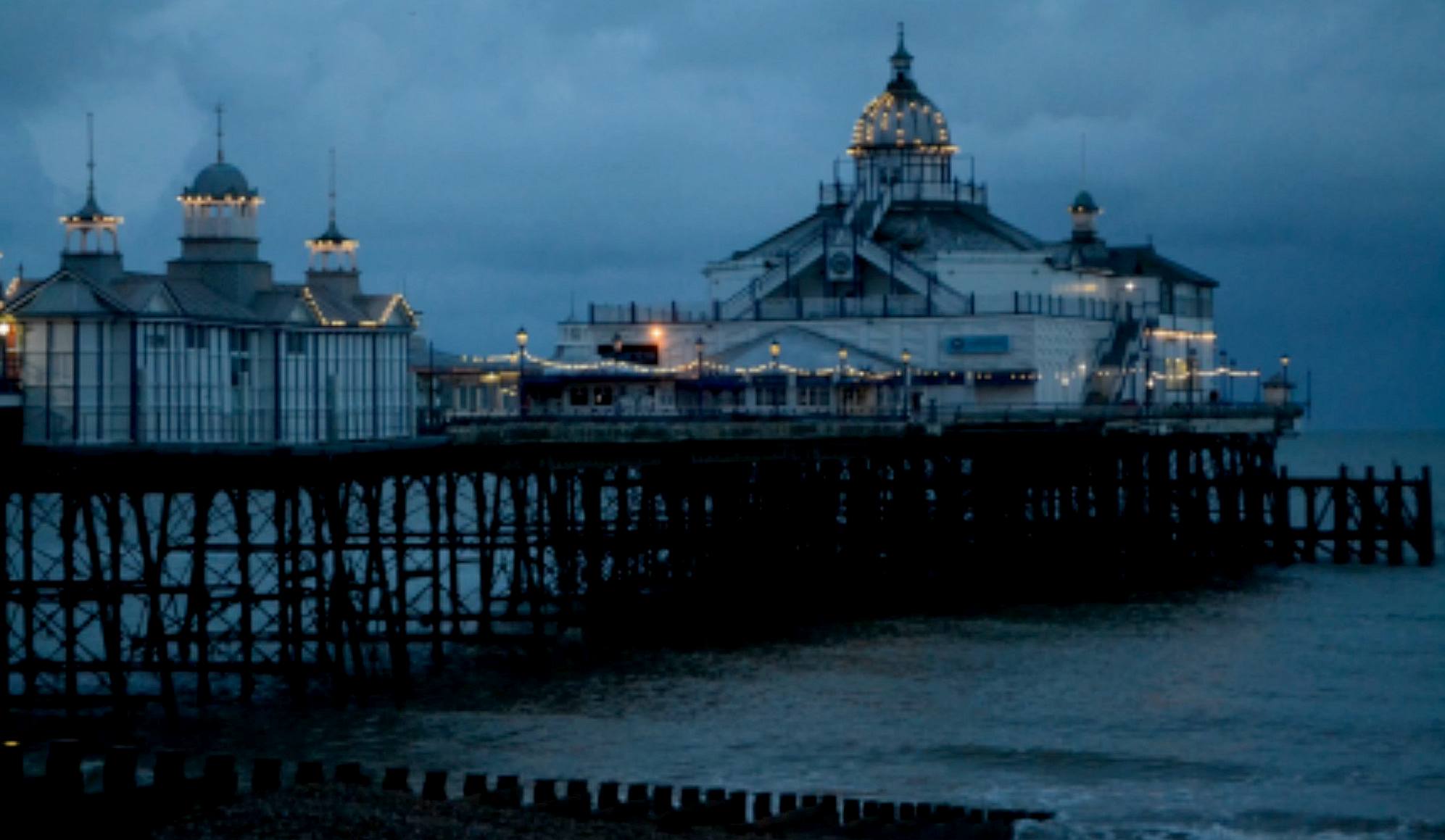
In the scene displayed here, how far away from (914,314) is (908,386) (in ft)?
50.2

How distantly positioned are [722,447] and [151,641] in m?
19.7

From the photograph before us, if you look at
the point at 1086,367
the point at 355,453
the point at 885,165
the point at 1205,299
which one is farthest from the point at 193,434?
the point at 1205,299

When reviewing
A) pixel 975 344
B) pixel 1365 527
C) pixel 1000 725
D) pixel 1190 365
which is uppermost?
pixel 975 344

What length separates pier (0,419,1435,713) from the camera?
Result: 4025cm

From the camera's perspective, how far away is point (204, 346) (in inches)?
1658

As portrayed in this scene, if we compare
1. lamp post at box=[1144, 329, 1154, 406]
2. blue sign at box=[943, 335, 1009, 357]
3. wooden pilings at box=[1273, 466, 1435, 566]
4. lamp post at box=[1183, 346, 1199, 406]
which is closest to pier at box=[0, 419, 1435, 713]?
wooden pilings at box=[1273, 466, 1435, 566]

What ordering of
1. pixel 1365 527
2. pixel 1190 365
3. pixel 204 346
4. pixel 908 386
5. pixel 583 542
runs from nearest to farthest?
1. pixel 204 346
2. pixel 583 542
3. pixel 1365 527
4. pixel 908 386
5. pixel 1190 365

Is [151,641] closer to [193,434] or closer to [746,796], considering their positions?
[193,434]

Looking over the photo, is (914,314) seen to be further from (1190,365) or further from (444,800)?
(444,800)

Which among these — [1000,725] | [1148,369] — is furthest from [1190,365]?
[1000,725]

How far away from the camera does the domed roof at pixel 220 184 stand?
1823 inches

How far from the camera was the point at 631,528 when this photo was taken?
70812mm

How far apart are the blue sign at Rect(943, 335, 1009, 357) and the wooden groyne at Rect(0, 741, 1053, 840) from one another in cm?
6521

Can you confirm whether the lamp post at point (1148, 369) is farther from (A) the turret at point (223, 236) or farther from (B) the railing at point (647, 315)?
(A) the turret at point (223, 236)
